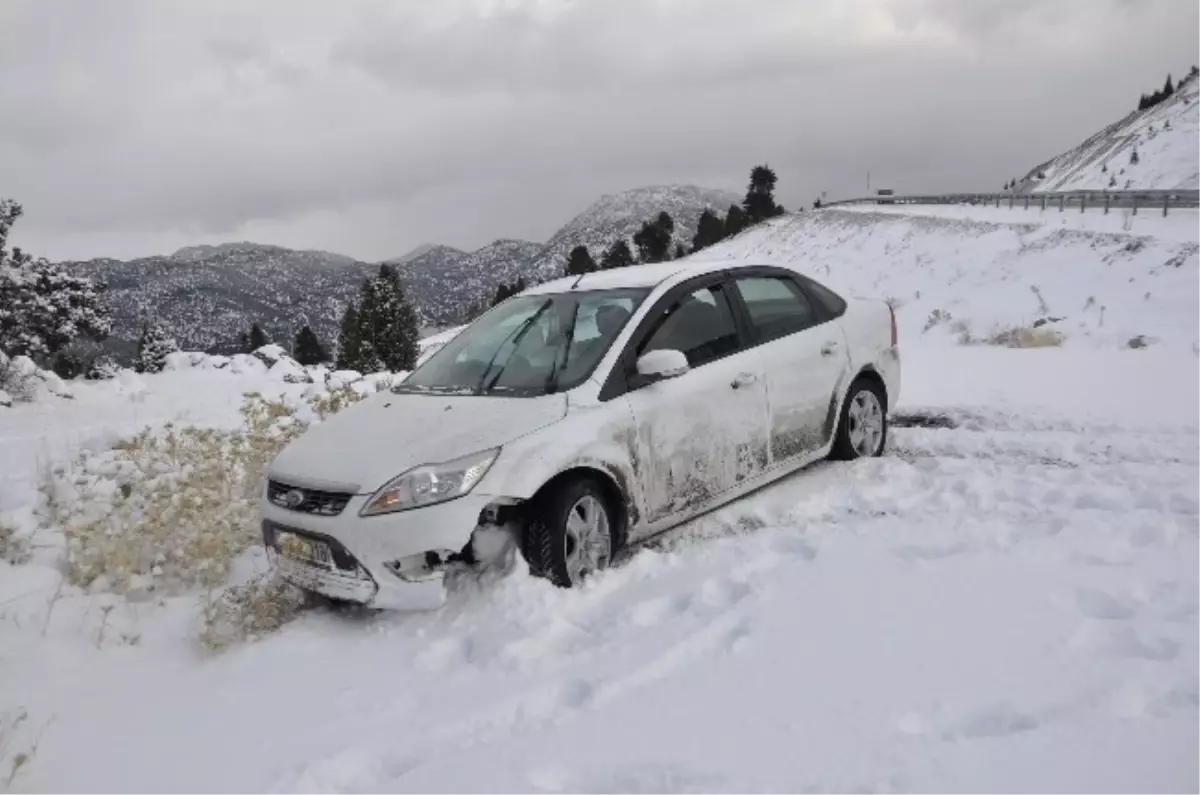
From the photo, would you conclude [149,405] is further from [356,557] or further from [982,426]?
[982,426]

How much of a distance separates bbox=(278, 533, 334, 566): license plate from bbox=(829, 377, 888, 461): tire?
11.9 feet

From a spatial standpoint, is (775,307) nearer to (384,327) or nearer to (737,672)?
(737,672)

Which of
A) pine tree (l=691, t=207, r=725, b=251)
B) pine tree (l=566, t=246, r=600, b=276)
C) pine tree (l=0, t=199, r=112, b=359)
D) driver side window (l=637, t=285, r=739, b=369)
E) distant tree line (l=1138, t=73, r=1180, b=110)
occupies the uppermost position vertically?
distant tree line (l=1138, t=73, r=1180, b=110)

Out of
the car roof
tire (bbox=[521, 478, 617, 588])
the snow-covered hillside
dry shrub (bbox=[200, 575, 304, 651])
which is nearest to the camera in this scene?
dry shrub (bbox=[200, 575, 304, 651])

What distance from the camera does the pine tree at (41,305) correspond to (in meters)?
20.7

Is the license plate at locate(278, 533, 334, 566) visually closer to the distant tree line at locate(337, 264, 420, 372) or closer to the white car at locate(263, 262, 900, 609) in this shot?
the white car at locate(263, 262, 900, 609)

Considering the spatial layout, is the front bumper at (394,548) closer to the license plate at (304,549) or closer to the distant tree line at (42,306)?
the license plate at (304,549)

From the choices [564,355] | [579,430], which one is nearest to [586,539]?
[579,430]

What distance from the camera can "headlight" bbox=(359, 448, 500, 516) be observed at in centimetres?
398

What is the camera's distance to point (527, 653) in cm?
367

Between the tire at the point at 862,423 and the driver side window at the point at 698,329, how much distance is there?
1246mm

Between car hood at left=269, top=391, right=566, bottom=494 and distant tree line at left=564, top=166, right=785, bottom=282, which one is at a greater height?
distant tree line at left=564, top=166, right=785, bottom=282

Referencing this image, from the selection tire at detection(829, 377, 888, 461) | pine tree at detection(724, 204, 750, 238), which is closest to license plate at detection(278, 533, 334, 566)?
tire at detection(829, 377, 888, 461)

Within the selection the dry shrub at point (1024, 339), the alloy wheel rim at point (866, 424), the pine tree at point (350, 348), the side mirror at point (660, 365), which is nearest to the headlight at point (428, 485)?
the side mirror at point (660, 365)
